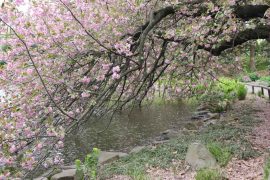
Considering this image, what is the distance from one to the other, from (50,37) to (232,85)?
14763 mm

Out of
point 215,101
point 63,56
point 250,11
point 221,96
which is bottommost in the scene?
point 215,101

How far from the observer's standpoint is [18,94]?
18.5 ft

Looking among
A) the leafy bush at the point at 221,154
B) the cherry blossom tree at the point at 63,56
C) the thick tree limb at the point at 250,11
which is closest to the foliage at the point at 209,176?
the leafy bush at the point at 221,154

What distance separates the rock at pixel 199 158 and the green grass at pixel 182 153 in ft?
0.58

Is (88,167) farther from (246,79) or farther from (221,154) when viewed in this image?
(246,79)

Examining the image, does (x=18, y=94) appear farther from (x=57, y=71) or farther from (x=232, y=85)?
(x=232, y=85)

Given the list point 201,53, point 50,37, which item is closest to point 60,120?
point 50,37

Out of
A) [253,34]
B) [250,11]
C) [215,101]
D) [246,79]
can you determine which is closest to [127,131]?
[215,101]

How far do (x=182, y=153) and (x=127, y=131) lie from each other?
665 centimetres

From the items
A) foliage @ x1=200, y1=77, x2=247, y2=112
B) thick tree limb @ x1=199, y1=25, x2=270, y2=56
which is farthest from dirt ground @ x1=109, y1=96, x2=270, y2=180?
foliage @ x1=200, y1=77, x2=247, y2=112

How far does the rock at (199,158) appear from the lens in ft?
20.1

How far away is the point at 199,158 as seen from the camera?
630 centimetres

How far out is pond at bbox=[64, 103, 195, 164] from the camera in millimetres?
11613

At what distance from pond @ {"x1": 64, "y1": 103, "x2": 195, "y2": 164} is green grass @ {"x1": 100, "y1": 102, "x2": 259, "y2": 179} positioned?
162 centimetres
